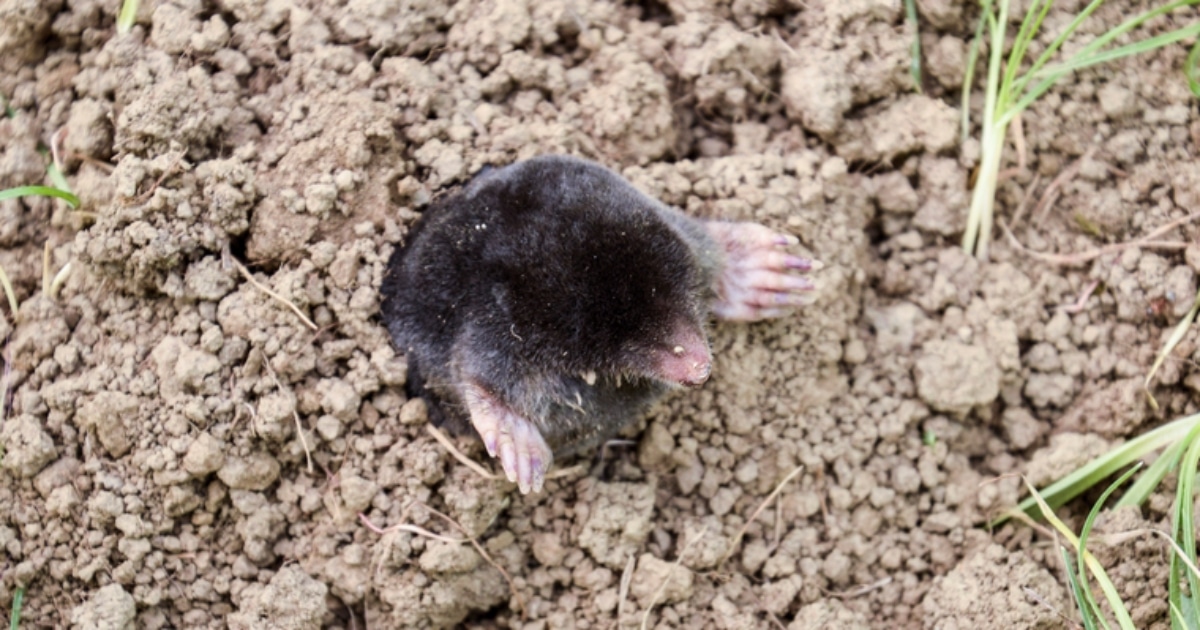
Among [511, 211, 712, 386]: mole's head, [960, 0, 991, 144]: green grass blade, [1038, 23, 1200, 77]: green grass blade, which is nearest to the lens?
[511, 211, 712, 386]: mole's head

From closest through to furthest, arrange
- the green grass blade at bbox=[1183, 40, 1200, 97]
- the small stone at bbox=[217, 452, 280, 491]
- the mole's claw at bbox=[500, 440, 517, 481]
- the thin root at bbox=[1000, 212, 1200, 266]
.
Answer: the mole's claw at bbox=[500, 440, 517, 481], the small stone at bbox=[217, 452, 280, 491], the green grass blade at bbox=[1183, 40, 1200, 97], the thin root at bbox=[1000, 212, 1200, 266]

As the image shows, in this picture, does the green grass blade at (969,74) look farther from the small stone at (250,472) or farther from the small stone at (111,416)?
the small stone at (111,416)

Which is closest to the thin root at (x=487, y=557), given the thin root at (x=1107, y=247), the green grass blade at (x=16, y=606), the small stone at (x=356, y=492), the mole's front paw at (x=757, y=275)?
the small stone at (x=356, y=492)

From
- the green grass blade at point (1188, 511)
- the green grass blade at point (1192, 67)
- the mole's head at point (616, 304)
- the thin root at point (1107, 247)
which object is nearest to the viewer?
the green grass blade at point (1188, 511)

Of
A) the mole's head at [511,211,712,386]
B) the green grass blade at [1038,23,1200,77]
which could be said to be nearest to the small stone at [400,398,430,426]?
the mole's head at [511,211,712,386]

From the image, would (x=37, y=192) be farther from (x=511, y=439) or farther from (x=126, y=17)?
(x=511, y=439)

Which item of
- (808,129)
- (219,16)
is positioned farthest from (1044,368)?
(219,16)

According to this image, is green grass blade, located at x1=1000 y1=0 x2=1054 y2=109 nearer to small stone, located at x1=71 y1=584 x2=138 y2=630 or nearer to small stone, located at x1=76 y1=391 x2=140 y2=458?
small stone, located at x1=76 y1=391 x2=140 y2=458

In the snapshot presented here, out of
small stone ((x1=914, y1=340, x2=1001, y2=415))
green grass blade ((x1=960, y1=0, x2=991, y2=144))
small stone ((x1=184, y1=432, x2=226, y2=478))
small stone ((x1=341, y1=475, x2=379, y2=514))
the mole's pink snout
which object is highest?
→ green grass blade ((x1=960, y1=0, x2=991, y2=144))

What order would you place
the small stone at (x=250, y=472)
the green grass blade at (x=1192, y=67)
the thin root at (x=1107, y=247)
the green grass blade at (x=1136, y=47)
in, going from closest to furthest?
the small stone at (x=250, y=472) < the green grass blade at (x=1136, y=47) < the green grass blade at (x=1192, y=67) < the thin root at (x=1107, y=247)
